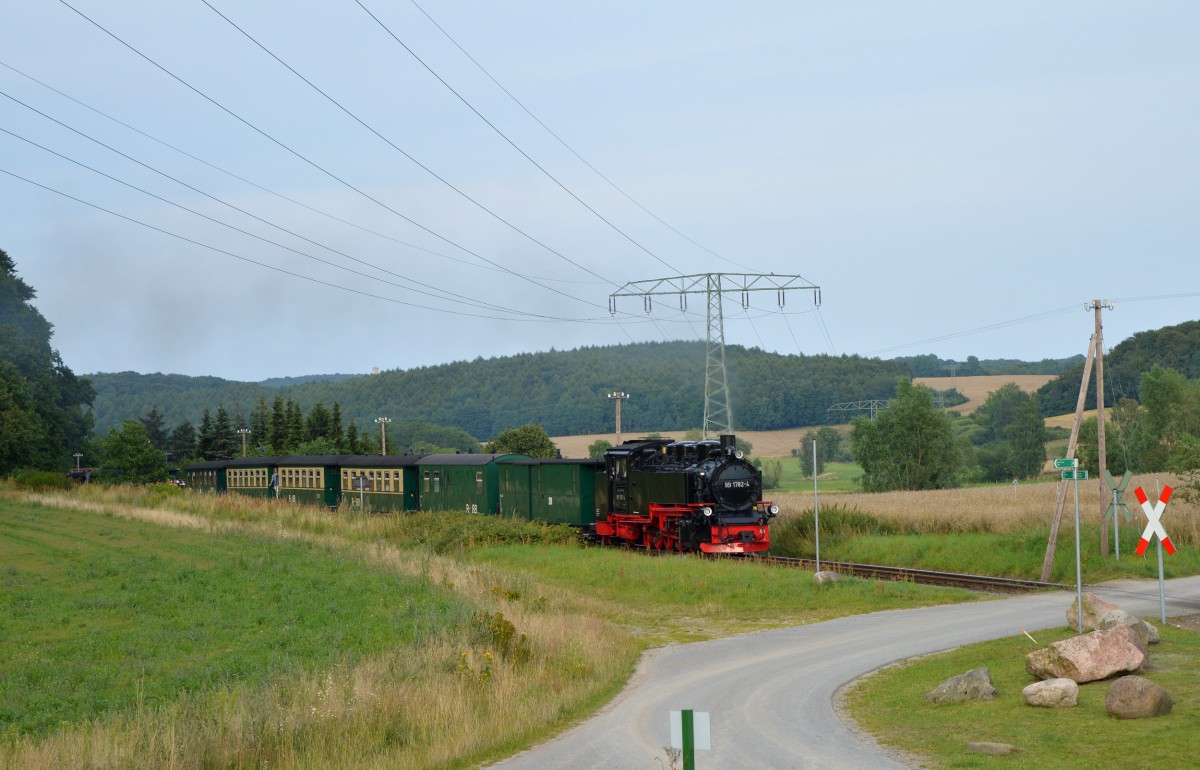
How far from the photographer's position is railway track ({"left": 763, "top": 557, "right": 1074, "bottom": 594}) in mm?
27531

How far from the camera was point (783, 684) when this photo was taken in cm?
1670

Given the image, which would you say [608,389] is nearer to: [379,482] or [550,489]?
[379,482]

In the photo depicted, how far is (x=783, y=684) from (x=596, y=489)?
77.4 feet

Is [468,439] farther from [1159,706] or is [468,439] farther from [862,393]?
[1159,706]

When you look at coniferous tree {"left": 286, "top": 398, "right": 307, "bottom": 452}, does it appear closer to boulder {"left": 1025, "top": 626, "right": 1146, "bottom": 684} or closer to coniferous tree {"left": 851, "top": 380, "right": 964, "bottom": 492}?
coniferous tree {"left": 851, "top": 380, "right": 964, "bottom": 492}

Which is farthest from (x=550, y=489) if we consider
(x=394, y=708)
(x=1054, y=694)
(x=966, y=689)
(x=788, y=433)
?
(x=788, y=433)

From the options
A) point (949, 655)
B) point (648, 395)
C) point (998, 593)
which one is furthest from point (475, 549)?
point (648, 395)

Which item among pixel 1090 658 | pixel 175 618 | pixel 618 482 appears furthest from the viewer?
pixel 618 482

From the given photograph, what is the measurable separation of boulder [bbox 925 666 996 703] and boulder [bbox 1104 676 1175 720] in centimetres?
180

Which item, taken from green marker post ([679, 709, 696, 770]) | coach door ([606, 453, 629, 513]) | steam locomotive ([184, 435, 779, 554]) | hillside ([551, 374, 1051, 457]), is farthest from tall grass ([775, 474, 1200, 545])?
hillside ([551, 374, 1051, 457])

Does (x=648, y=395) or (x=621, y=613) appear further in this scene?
(x=648, y=395)

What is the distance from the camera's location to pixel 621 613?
25438 millimetres

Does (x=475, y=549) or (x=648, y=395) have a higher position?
(x=648, y=395)

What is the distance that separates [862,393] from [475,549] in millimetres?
73797
